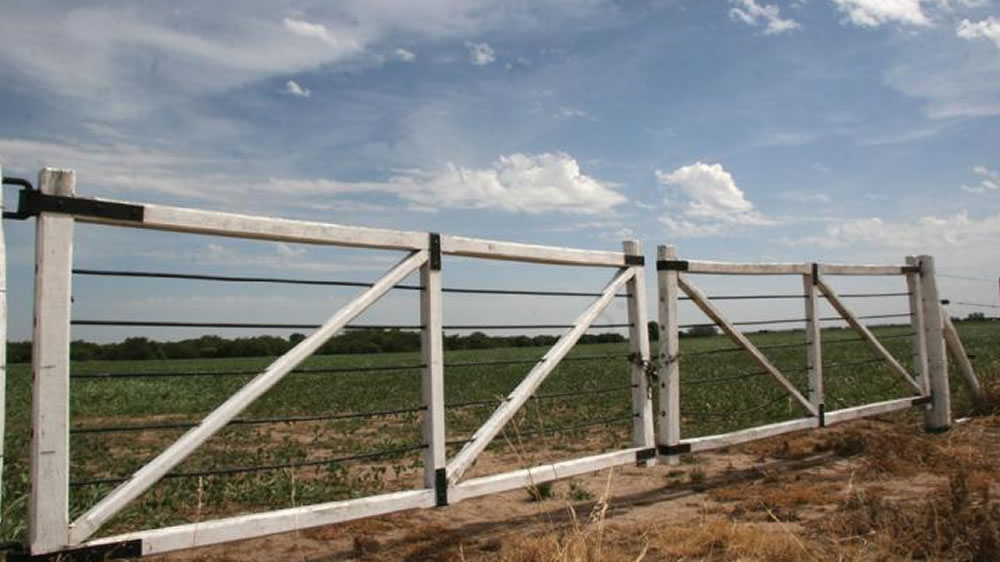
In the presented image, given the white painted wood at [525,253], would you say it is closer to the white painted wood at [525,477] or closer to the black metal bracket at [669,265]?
the black metal bracket at [669,265]

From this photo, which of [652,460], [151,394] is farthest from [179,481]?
[151,394]

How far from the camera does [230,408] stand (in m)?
3.65

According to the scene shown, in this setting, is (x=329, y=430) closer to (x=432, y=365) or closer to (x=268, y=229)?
(x=432, y=365)

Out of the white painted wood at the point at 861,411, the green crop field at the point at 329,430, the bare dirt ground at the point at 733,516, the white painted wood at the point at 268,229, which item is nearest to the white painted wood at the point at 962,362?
the green crop field at the point at 329,430

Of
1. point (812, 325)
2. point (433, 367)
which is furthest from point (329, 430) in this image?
point (433, 367)

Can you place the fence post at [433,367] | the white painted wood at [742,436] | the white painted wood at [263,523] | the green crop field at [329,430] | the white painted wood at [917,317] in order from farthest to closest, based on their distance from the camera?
the white painted wood at [917,317] < the white painted wood at [742,436] < the green crop field at [329,430] < the fence post at [433,367] < the white painted wood at [263,523]

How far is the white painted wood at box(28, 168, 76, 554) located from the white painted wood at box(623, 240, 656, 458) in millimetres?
3834

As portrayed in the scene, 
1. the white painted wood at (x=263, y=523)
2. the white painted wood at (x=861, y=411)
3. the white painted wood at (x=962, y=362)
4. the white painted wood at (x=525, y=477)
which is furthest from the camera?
the white painted wood at (x=962, y=362)

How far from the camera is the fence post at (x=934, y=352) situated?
8734mm

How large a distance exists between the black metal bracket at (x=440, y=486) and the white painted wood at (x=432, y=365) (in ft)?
0.08

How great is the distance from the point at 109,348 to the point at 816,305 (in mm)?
6167

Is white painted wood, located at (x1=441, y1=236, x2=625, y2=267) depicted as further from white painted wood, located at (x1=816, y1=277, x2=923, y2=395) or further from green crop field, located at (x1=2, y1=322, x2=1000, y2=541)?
white painted wood, located at (x1=816, y1=277, x2=923, y2=395)

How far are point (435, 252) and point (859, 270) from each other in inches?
213

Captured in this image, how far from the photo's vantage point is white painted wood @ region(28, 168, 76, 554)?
312 centimetres
